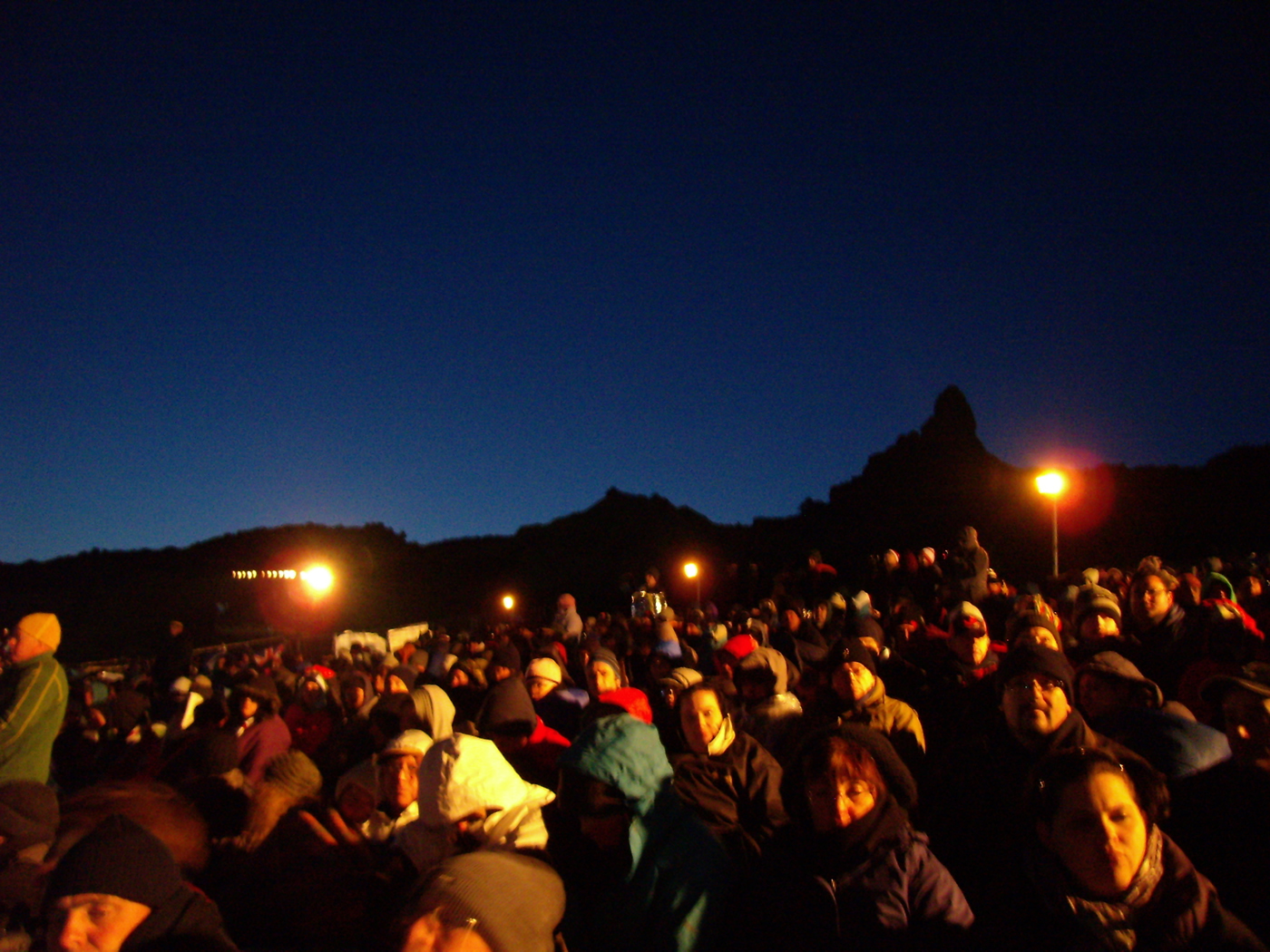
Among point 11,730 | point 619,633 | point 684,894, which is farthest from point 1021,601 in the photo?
point 11,730

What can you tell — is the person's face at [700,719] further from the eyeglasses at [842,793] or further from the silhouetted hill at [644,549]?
the silhouetted hill at [644,549]

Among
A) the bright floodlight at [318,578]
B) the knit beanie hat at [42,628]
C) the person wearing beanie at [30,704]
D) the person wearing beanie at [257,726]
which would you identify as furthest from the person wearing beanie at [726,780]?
the bright floodlight at [318,578]

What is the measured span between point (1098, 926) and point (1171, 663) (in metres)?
2.40

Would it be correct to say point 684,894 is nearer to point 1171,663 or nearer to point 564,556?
point 1171,663

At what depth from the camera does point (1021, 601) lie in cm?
570

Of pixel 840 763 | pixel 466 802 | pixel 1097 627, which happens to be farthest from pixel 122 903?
pixel 1097 627

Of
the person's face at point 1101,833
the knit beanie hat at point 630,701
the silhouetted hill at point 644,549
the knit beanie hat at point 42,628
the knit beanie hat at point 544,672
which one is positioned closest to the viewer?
the person's face at point 1101,833

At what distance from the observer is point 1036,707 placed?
2498mm

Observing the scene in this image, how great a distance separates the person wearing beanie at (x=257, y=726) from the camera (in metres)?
4.62

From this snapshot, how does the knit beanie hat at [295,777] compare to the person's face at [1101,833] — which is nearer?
the person's face at [1101,833]

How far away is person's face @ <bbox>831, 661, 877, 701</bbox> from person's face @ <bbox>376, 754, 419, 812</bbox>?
1.98 metres

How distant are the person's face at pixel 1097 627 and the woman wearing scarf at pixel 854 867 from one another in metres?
2.09

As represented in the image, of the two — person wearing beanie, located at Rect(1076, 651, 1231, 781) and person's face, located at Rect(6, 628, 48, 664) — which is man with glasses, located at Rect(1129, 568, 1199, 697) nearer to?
person wearing beanie, located at Rect(1076, 651, 1231, 781)

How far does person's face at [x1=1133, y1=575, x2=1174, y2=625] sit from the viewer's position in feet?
12.0
